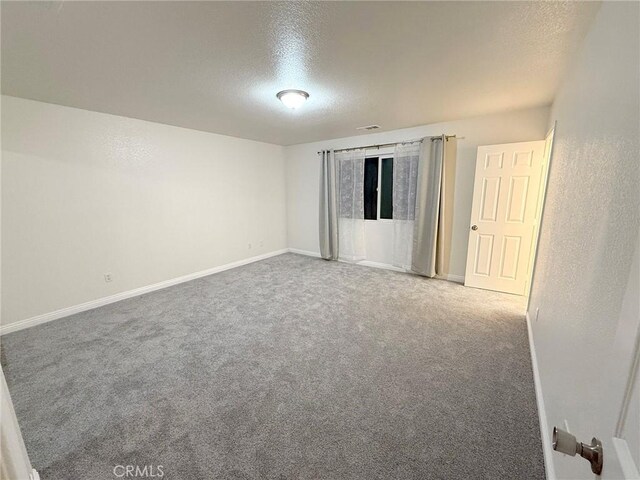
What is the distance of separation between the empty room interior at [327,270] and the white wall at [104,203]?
24 millimetres

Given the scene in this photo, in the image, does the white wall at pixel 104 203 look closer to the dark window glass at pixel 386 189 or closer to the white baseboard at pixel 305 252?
the white baseboard at pixel 305 252

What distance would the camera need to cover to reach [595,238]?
1.02m

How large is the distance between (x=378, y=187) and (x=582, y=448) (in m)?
4.26

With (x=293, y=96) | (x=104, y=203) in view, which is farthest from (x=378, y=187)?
(x=104, y=203)

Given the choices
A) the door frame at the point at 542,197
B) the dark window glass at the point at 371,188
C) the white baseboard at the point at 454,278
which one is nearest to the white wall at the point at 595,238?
the door frame at the point at 542,197

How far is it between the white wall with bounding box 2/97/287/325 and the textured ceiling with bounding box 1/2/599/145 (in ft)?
1.42

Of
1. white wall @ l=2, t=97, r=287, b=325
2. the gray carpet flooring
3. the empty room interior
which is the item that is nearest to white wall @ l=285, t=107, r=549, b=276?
the empty room interior

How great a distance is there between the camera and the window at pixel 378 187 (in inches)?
176

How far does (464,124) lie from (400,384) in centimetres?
342

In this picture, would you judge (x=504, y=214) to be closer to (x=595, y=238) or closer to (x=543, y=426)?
(x=543, y=426)

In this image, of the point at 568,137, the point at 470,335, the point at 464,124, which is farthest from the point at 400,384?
the point at 464,124

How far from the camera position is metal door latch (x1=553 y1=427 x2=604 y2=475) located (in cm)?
51

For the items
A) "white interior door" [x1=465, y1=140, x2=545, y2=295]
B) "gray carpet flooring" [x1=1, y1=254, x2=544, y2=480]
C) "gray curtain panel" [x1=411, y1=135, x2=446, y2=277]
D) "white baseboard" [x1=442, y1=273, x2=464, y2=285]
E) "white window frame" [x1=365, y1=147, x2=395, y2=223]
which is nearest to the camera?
"gray carpet flooring" [x1=1, y1=254, x2=544, y2=480]

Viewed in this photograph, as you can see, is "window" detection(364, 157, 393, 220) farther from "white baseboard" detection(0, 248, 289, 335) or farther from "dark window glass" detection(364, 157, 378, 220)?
"white baseboard" detection(0, 248, 289, 335)
